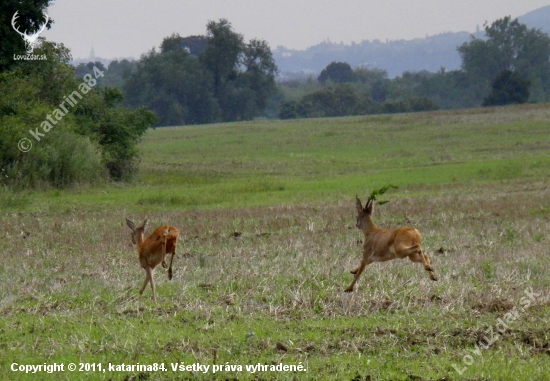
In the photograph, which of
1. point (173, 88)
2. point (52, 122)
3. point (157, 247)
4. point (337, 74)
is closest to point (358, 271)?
point (157, 247)

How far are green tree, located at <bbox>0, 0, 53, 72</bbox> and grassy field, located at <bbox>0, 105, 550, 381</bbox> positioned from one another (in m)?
6.16

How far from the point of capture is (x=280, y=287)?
9.52 meters

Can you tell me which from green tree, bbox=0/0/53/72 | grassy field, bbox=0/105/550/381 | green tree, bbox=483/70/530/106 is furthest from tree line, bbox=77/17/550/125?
grassy field, bbox=0/105/550/381

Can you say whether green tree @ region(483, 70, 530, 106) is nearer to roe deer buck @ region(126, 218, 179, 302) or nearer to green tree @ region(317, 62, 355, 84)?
green tree @ region(317, 62, 355, 84)

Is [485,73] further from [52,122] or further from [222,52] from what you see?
[52,122]

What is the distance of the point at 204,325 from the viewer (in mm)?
7855

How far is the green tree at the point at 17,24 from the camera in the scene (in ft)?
89.1

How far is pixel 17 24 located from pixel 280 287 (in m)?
21.6

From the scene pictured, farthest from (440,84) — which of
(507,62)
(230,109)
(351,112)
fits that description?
(230,109)

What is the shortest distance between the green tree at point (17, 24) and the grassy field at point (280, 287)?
6157mm

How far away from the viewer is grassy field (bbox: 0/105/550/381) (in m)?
6.80

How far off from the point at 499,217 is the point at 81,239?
8719mm

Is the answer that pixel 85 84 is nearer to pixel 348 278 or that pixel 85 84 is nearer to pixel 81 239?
pixel 81 239

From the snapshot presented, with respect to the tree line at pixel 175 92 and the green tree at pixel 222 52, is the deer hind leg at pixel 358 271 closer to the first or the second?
the tree line at pixel 175 92
